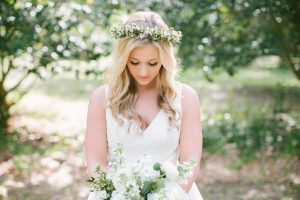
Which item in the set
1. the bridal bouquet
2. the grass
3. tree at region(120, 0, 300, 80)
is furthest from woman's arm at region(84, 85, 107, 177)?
tree at region(120, 0, 300, 80)

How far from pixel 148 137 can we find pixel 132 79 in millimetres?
412

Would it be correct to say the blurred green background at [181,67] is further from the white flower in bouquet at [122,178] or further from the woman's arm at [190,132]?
the white flower in bouquet at [122,178]

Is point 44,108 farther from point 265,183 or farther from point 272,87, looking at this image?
point 272,87

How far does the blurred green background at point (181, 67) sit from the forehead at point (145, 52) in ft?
3.99

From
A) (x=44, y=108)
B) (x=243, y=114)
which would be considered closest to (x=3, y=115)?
(x=44, y=108)

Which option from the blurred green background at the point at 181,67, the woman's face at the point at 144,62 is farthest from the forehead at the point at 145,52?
the blurred green background at the point at 181,67

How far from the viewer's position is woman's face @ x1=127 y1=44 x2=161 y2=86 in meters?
2.81

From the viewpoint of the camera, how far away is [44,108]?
795cm

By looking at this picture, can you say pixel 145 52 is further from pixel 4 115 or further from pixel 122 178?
pixel 4 115

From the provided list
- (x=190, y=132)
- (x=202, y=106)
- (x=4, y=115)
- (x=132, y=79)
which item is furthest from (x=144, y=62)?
(x=202, y=106)

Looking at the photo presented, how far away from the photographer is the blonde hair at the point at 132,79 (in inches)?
113

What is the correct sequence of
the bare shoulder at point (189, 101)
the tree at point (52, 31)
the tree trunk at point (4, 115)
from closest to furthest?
the bare shoulder at point (189, 101)
the tree at point (52, 31)
the tree trunk at point (4, 115)

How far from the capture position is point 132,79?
3117 millimetres

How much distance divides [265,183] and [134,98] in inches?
103
